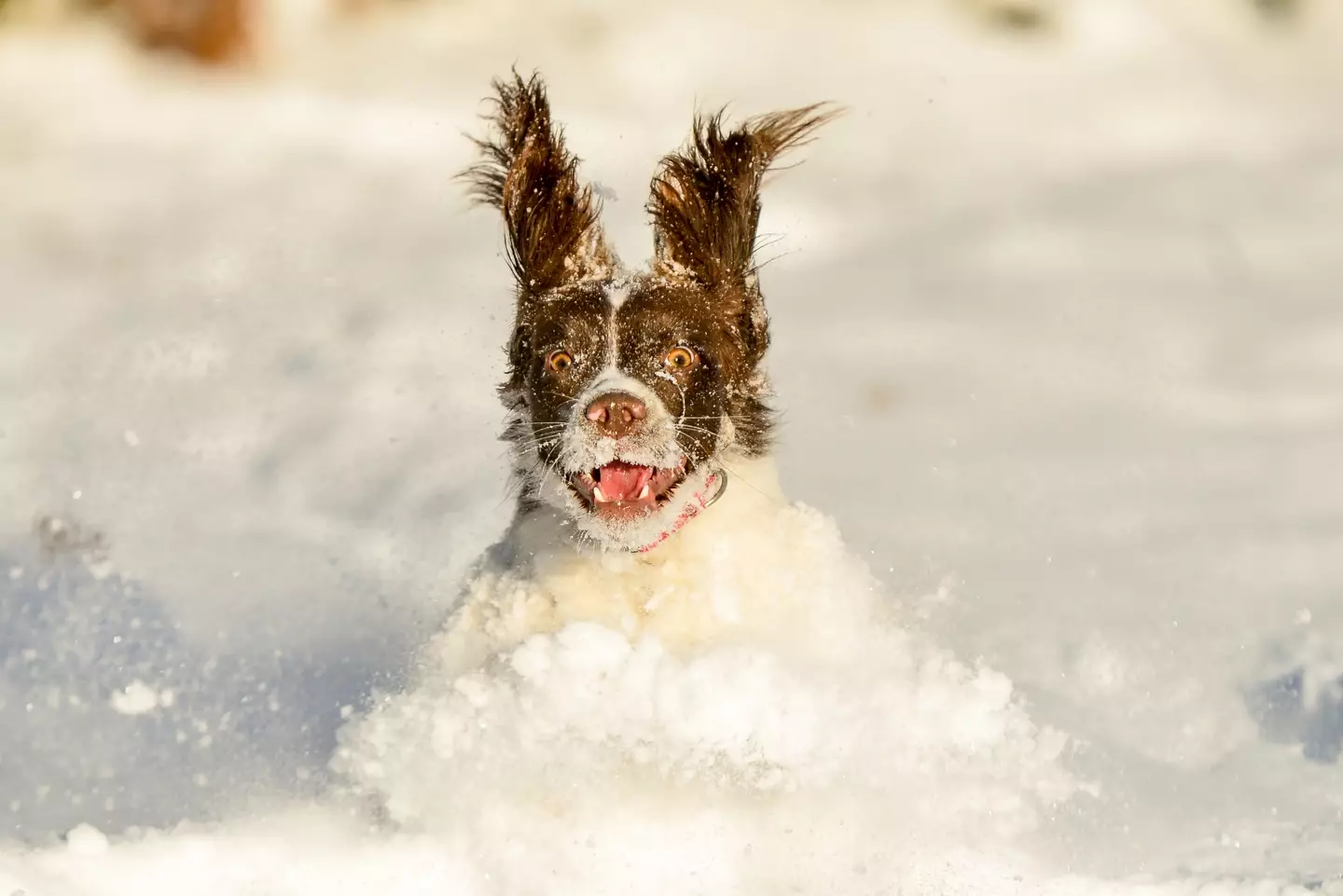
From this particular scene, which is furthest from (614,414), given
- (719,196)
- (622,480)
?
(719,196)

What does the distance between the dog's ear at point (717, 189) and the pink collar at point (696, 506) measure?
941 mm

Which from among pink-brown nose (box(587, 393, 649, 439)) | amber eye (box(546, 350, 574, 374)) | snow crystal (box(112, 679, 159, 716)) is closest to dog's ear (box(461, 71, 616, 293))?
amber eye (box(546, 350, 574, 374))

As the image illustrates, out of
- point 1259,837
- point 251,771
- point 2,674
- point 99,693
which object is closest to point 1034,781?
point 1259,837

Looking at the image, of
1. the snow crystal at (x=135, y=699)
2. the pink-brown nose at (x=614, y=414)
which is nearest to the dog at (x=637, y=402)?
the pink-brown nose at (x=614, y=414)

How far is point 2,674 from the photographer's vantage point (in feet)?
18.7

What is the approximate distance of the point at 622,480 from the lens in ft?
16.8

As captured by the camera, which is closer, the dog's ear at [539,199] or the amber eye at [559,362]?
the amber eye at [559,362]

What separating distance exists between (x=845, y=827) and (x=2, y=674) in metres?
3.48

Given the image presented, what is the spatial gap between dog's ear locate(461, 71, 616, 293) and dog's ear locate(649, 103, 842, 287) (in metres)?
0.32

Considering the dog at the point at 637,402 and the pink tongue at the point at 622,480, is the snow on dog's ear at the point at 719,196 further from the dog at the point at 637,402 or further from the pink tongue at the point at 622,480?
the pink tongue at the point at 622,480

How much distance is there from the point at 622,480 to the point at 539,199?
1.41 metres

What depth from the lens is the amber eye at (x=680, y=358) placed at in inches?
213

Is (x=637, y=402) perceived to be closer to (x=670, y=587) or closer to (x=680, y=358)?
(x=680, y=358)

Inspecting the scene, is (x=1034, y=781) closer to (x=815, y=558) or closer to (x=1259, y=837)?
(x=1259, y=837)
